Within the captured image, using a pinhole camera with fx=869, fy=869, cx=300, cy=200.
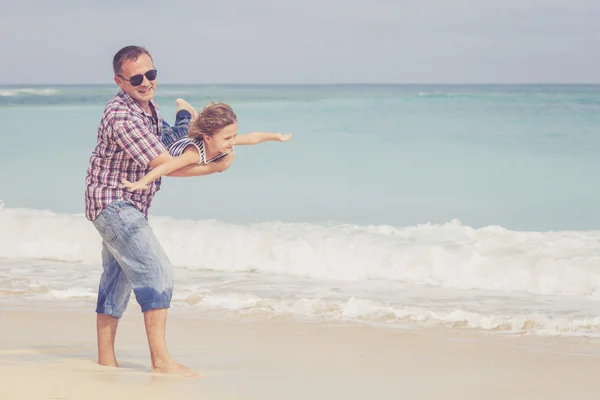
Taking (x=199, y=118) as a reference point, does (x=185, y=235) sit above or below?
below

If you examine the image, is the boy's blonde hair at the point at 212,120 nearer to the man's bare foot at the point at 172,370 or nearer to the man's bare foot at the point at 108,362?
the man's bare foot at the point at 172,370

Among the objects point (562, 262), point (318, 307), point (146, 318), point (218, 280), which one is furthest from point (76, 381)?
point (562, 262)

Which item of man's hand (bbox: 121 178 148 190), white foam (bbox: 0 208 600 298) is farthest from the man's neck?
white foam (bbox: 0 208 600 298)

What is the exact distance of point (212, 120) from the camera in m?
3.50

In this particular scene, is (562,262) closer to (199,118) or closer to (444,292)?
(444,292)

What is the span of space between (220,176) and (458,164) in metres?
4.62

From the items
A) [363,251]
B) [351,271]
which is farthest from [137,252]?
[363,251]

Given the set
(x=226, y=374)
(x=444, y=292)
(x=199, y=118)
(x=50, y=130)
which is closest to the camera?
(x=199, y=118)

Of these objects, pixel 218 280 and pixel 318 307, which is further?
pixel 218 280

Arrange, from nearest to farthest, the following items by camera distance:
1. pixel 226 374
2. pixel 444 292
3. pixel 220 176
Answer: pixel 226 374 → pixel 444 292 → pixel 220 176

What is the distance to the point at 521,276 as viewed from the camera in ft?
23.0
